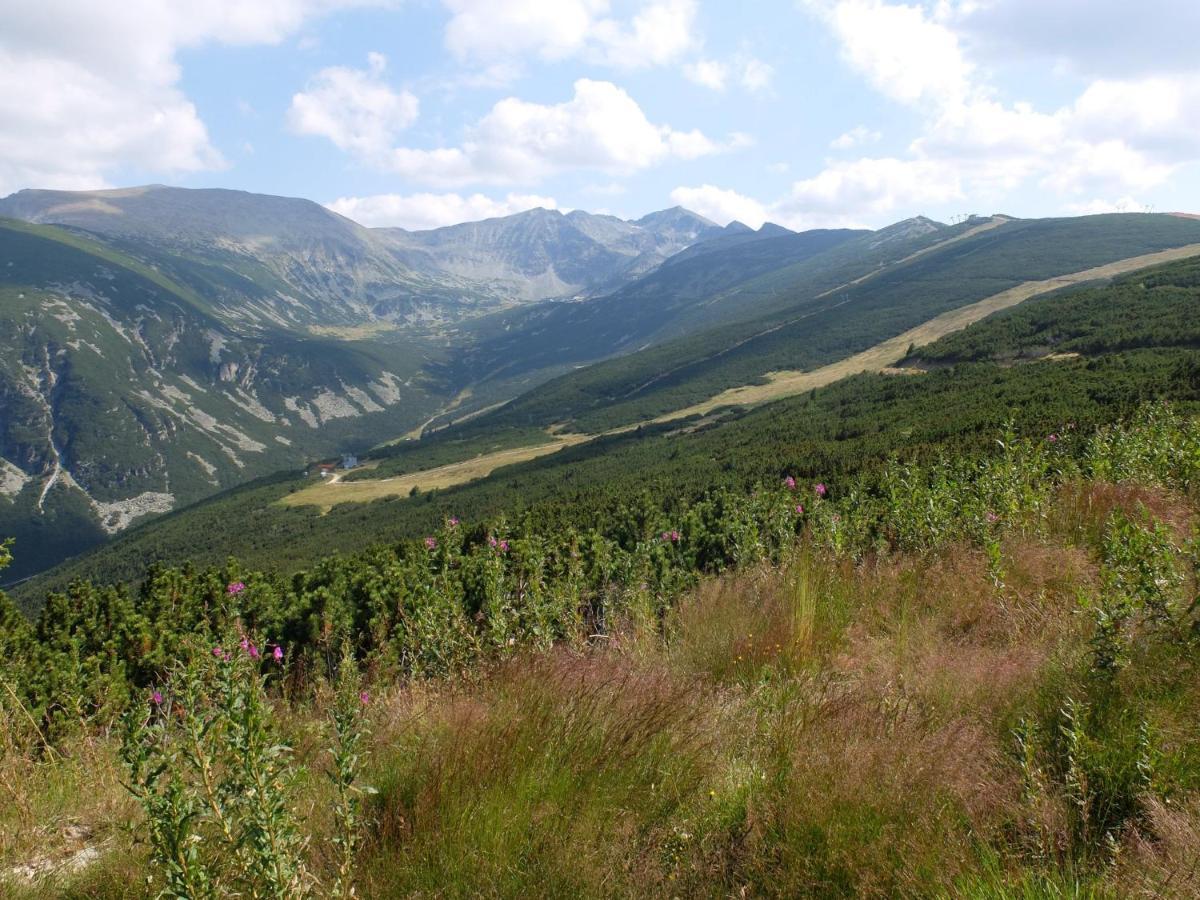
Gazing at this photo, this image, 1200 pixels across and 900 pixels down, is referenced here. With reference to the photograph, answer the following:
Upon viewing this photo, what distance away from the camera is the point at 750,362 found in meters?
179

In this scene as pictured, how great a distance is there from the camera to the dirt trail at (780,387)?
133 meters

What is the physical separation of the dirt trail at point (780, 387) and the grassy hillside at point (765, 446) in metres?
8.70

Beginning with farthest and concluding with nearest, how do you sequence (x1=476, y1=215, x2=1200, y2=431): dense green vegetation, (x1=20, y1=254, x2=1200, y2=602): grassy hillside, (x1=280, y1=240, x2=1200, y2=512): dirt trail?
1. (x1=476, y1=215, x2=1200, y2=431): dense green vegetation
2. (x1=280, y1=240, x2=1200, y2=512): dirt trail
3. (x1=20, y1=254, x2=1200, y2=602): grassy hillside

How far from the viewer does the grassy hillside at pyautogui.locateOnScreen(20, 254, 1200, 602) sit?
52.6 meters

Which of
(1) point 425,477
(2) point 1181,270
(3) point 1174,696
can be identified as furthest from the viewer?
(1) point 425,477

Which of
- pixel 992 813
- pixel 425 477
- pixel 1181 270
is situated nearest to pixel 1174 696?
pixel 992 813

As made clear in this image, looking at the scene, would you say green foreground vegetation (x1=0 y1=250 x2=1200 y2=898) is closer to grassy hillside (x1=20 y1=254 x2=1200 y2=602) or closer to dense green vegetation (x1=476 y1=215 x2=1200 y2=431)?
grassy hillside (x1=20 y1=254 x2=1200 y2=602)

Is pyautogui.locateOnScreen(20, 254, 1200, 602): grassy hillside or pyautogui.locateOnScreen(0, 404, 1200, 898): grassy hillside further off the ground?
pyautogui.locateOnScreen(0, 404, 1200, 898): grassy hillside

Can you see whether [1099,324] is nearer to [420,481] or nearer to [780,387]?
[780,387]

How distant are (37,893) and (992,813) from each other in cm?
406

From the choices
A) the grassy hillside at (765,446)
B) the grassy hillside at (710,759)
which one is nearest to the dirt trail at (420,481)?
the grassy hillside at (765,446)

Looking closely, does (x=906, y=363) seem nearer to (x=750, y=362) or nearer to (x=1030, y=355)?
(x=1030, y=355)

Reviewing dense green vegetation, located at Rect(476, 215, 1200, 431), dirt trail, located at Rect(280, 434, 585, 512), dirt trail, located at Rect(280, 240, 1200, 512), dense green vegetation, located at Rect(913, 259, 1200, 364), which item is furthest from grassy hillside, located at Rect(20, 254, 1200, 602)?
dense green vegetation, located at Rect(476, 215, 1200, 431)

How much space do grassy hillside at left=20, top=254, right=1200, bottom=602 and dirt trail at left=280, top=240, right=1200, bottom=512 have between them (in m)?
8.70
